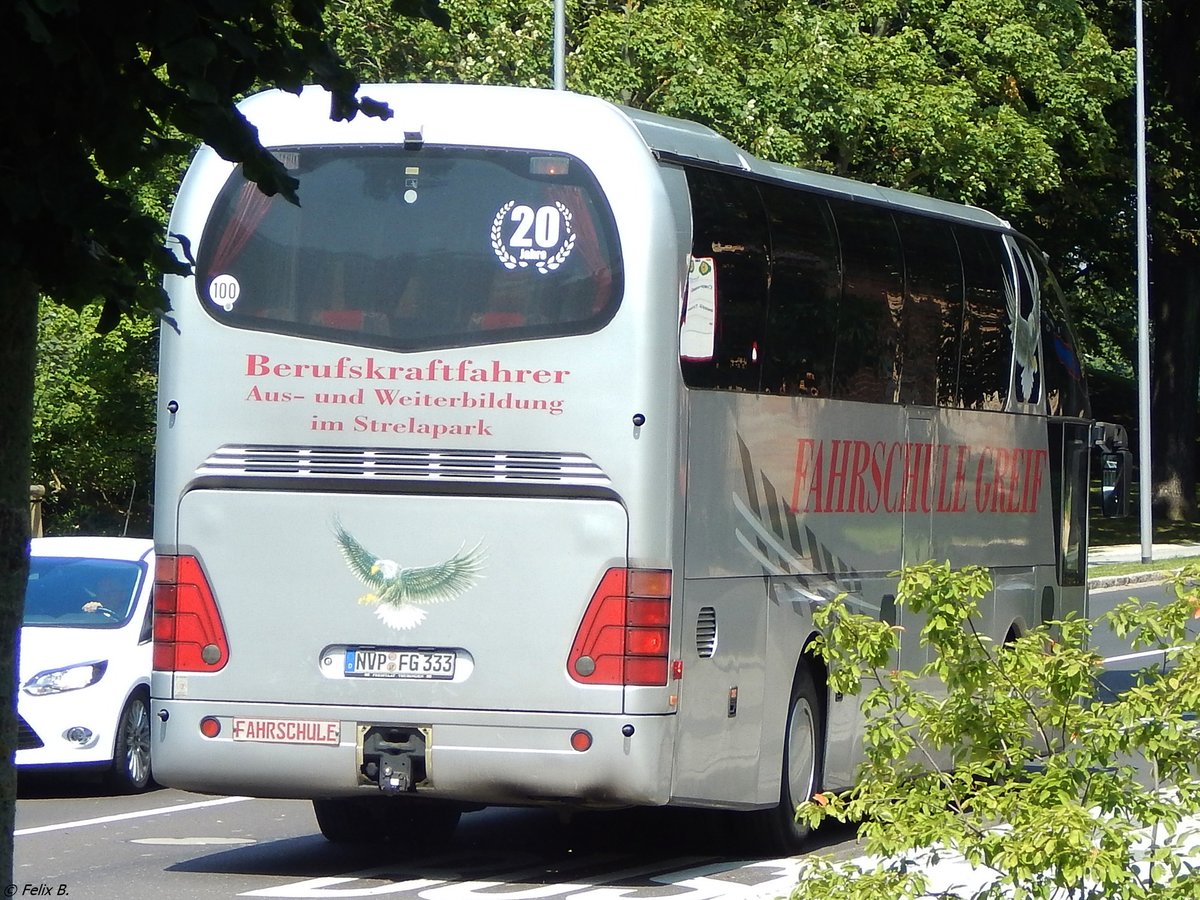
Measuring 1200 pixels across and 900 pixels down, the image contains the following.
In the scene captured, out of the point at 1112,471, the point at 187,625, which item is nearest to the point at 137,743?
the point at 187,625

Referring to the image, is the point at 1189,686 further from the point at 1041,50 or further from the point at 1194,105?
the point at 1194,105

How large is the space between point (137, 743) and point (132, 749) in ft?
0.24

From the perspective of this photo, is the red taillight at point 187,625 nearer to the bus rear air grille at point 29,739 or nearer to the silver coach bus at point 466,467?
the silver coach bus at point 466,467

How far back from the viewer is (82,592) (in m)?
14.4

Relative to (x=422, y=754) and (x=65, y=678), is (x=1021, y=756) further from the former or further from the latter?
(x=65, y=678)

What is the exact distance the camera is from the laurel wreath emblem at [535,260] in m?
9.79

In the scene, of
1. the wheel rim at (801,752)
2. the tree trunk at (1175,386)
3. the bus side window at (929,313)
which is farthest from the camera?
the tree trunk at (1175,386)

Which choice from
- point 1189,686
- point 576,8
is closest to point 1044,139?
point 576,8

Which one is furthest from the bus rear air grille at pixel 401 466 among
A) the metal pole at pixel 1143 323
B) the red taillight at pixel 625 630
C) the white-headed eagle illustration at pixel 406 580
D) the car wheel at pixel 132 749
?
Answer: the metal pole at pixel 1143 323

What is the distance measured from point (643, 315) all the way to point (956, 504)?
4.26 metres

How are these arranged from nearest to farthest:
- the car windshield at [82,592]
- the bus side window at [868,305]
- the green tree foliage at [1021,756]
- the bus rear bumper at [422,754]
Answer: the green tree foliage at [1021,756]
the bus rear bumper at [422,754]
the bus side window at [868,305]
the car windshield at [82,592]

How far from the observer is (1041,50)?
33.2 metres

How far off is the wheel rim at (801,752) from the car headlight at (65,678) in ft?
15.8

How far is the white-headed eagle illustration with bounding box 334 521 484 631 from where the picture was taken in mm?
9781
